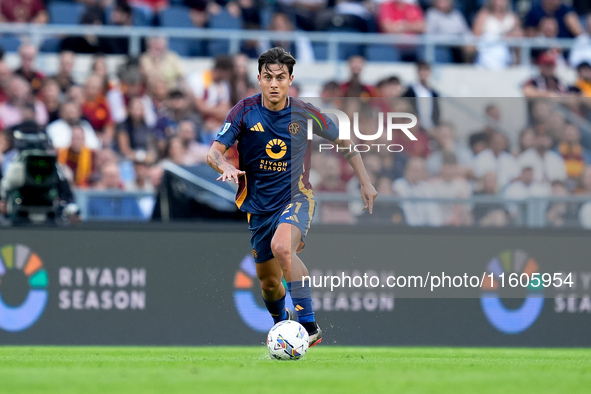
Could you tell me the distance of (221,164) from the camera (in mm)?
7441

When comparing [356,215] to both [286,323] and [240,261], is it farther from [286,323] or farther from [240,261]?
[286,323]

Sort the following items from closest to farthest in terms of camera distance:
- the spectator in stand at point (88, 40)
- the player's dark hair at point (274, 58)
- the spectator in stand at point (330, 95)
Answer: the player's dark hair at point (274, 58), the spectator in stand at point (330, 95), the spectator in stand at point (88, 40)

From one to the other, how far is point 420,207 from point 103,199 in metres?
3.31

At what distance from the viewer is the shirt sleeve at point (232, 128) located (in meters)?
7.78

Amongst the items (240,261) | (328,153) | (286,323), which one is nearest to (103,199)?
(240,261)

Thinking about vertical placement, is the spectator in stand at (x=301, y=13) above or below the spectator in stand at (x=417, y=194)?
above

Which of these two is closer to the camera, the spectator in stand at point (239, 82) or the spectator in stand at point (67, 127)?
the spectator in stand at point (67, 127)

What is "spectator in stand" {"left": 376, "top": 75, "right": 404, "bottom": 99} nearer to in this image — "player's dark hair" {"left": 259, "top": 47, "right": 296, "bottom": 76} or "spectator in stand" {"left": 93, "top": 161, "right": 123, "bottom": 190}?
"spectator in stand" {"left": 93, "top": 161, "right": 123, "bottom": 190}

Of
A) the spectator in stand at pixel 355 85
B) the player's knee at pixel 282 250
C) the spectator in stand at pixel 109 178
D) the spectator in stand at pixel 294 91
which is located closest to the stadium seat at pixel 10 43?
the spectator in stand at pixel 109 178

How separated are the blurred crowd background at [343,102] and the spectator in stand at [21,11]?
19 mm

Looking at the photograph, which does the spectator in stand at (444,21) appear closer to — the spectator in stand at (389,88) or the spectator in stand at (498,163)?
the spectator in stand at (389,88)

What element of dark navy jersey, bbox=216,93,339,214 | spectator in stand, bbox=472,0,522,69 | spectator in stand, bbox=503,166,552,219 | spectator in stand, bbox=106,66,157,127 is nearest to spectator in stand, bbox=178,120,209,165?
spectator in stand, bbox=106,66,157,127

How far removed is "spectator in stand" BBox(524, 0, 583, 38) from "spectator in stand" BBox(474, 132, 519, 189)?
22.7 feet

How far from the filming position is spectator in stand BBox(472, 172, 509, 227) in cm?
1047
